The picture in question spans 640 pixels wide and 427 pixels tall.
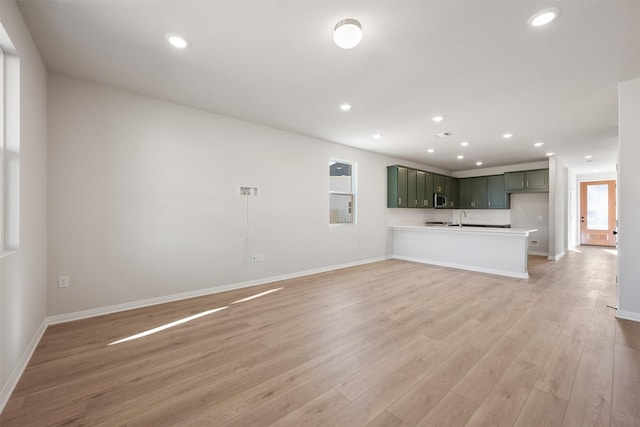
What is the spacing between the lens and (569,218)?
27.7 ft

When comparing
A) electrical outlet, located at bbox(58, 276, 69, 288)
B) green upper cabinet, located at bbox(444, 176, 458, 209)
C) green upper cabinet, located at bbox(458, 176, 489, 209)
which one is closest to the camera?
electrical outlet, located at bbox(58, 276, 69, 288)

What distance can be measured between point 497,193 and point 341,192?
5327 mm

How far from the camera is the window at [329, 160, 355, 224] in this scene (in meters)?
5.71

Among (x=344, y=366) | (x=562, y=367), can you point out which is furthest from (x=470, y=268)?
(x=344, y=366)

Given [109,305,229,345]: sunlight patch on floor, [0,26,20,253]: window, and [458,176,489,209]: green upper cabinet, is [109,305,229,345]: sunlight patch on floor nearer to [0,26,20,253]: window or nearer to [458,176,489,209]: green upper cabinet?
[0,26,20,253]: window

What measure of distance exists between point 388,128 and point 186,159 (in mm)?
3338

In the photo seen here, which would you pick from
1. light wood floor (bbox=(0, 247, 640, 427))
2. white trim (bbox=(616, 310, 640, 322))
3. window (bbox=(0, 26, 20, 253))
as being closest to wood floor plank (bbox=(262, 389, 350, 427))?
light wood floor (bbox=(0, 247, 640, 427))

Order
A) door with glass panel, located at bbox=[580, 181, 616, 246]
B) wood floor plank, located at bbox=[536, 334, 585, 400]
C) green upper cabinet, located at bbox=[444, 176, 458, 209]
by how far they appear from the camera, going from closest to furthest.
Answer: wood floor plank, located at bbox=[536, 334, 585, 400]
green upper cabinet, located at bbox=[444, 176, 458, 209]
door with glass panel, located at bbox=[580, 181, 616, 246]

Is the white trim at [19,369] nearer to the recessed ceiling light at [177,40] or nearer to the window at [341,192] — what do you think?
the recessed ceiling light at [177,40]

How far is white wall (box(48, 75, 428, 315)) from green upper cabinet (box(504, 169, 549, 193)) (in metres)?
6.10

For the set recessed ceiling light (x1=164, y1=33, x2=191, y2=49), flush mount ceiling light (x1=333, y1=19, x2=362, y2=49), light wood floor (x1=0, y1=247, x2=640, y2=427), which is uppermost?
recessed ceiling light (x1=164, y1=33, x2=191, y2=49)

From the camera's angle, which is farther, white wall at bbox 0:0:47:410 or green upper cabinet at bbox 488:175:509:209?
green upper cabinet at bbox 488:175:509:209

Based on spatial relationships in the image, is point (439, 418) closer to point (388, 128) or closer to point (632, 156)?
point (632, 156)

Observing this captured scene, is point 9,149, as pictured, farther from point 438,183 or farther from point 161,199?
point 438,183
